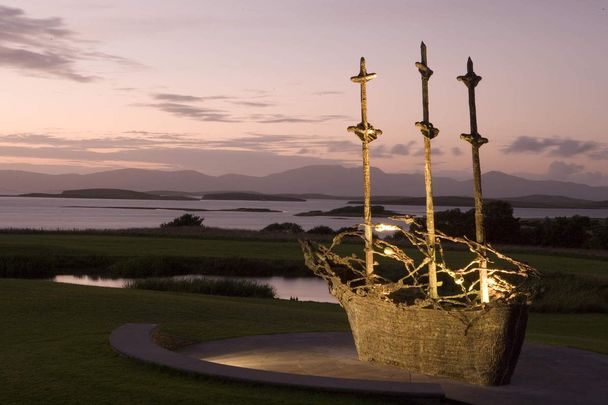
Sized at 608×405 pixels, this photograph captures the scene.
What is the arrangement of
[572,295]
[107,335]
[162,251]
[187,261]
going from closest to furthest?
[107,335] < [572,295] < [187,261] < [162,251]

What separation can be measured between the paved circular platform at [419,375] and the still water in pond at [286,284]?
56.8 ft

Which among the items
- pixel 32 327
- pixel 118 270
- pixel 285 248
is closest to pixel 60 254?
pixel 118 270

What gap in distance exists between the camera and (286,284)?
37.8m

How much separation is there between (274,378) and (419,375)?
2.59 meters

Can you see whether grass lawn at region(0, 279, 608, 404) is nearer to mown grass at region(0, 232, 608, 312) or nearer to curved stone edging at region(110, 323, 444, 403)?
curved stone edging at region(110, 323, 444, 403)

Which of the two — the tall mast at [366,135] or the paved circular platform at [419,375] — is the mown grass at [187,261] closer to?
the paved circular platform at [419,375]

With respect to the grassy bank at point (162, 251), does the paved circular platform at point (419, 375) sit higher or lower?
lower

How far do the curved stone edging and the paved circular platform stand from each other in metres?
0.78

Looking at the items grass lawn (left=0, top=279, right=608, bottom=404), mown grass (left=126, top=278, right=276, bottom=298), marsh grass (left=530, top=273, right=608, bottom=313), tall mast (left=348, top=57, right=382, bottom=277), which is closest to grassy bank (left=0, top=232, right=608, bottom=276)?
marsh grass (left=530, top=273, right=608, bottom=313)

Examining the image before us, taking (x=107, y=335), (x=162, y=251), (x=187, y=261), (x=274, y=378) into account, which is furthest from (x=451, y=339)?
(x=162, y=251)

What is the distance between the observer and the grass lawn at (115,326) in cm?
1010

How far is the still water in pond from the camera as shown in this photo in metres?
33.8

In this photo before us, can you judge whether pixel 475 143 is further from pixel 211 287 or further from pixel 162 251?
pixel 162 251

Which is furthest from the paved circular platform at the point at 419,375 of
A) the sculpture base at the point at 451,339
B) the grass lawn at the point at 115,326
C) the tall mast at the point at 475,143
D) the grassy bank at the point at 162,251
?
the grassy bank at the point at 162,251
